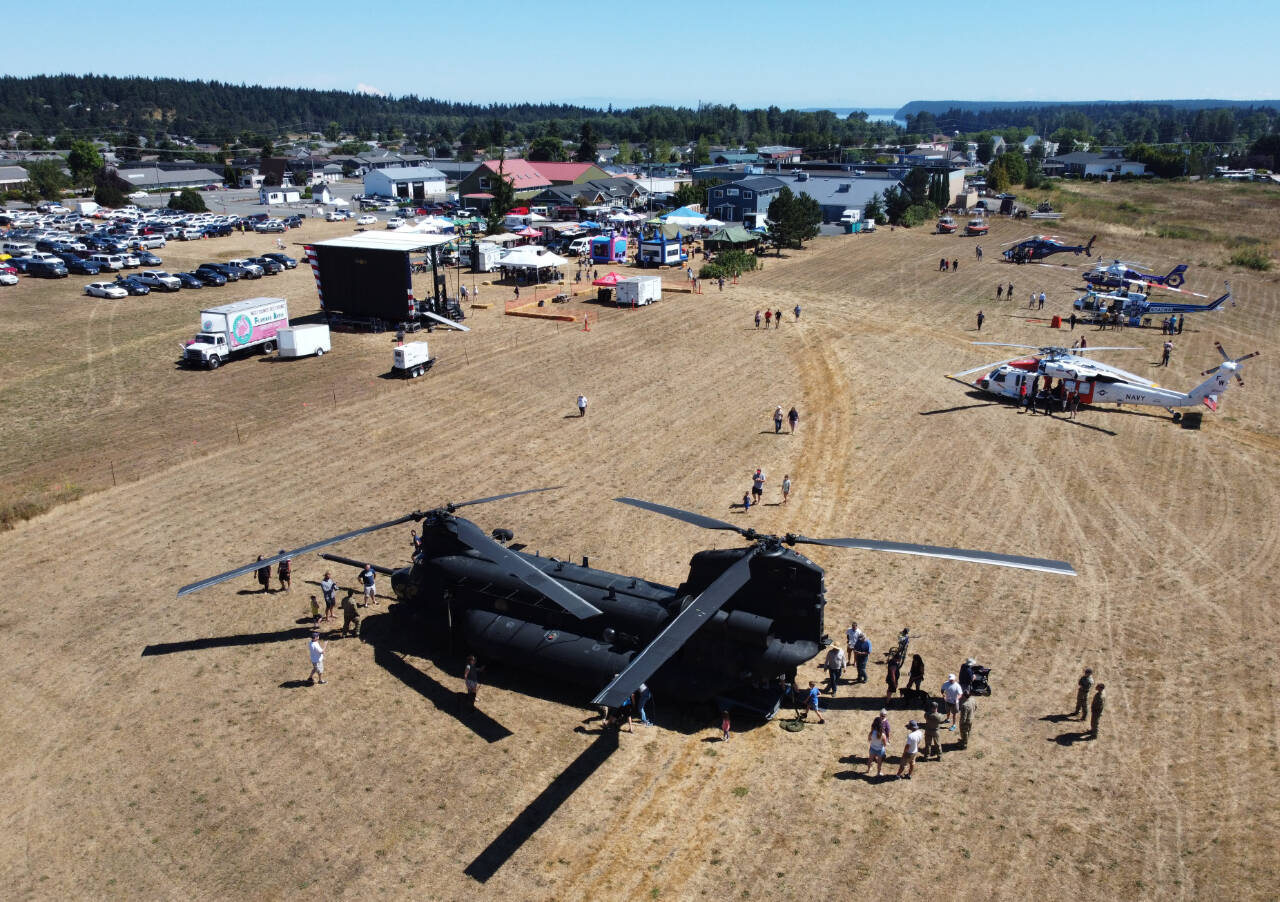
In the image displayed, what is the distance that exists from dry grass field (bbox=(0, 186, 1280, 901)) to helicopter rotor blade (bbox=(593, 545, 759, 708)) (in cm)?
321

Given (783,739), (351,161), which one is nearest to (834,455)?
(783,739)

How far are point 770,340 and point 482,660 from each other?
96.5 feet

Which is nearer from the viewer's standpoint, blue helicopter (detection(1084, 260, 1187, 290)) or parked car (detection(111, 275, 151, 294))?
blue helicopter (detection(1084, 260, 1187, 290))

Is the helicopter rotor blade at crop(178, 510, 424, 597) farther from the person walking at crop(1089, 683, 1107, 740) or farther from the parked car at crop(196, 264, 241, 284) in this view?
the parked car at crop(196, 264, 241, 284)

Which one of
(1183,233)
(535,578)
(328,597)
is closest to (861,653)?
(535,578)

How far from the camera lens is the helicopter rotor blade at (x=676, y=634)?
11.0 meters

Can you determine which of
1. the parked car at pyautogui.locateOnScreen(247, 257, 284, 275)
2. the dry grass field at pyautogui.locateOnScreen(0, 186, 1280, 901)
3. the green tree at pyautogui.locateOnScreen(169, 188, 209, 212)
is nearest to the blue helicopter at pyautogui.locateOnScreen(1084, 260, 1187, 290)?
the dry grass field at pyautogui.locateOnScreen(0, 186, 1280, 901)

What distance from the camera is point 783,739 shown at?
607 inches

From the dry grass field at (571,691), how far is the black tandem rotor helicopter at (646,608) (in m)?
0.92

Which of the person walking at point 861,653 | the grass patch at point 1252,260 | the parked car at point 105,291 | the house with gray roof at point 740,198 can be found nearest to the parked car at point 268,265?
the parked car at point 105,291

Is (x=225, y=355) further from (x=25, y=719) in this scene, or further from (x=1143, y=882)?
(x=1143, y=882)

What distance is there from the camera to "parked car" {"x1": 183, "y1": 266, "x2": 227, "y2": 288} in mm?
56219

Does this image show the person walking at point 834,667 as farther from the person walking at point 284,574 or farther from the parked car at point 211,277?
the parked car at point 211,277

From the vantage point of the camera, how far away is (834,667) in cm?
1658
